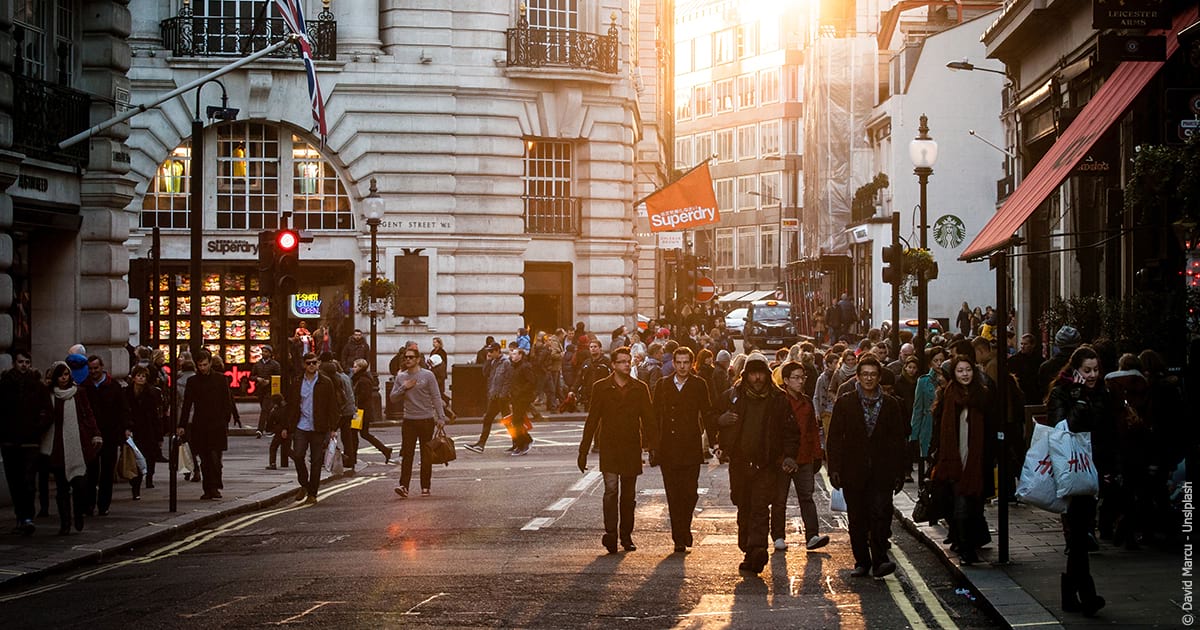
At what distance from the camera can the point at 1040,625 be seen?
34.6 ft

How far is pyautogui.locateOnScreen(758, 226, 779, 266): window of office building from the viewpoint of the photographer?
11444 centimetres

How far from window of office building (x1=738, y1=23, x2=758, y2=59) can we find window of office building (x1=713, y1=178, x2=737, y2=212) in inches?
358

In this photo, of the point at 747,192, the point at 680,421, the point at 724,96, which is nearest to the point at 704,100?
the point at 724,96

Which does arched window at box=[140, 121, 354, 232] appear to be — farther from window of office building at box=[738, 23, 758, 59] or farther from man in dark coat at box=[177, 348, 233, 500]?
window of office building at box=[738, 23, 758, 59]

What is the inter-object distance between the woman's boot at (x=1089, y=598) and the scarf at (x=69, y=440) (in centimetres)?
1048

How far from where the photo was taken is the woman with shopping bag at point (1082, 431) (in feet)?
35.6

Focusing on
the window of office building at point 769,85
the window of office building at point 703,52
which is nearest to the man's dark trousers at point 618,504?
the window of office building at point 769,85

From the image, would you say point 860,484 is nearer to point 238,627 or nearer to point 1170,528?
point 1170,528

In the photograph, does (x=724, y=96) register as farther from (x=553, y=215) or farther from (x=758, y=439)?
(x=758, y=439)

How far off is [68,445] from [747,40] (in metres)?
106

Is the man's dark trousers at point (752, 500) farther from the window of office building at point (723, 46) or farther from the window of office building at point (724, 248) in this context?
the window of office building at point (723, 46)

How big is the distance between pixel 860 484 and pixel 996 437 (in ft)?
4.51

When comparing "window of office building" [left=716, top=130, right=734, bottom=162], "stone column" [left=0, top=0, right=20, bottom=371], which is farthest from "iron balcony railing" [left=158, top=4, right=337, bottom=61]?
"window of office building" [left=716, top=130, right=734, bottom=162]

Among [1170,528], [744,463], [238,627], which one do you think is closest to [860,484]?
[744,463]
